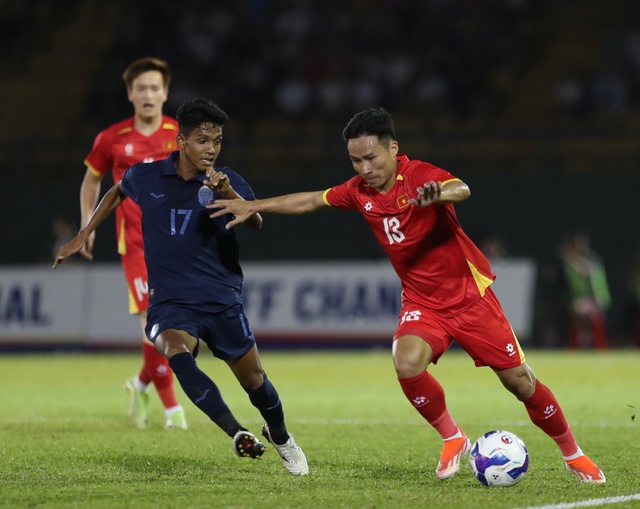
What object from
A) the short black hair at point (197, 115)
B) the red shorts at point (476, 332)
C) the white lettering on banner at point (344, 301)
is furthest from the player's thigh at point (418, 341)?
the white lettering on banner at point (344, 301)

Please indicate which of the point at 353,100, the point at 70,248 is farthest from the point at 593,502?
the point at 353,100

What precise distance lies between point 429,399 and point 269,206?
1.43 metres

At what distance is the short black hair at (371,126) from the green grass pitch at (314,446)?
193 cm

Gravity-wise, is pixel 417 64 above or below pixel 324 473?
above

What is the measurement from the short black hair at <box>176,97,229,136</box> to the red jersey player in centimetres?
55

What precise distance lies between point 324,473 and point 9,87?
20.5 meters

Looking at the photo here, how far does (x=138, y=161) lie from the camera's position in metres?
9.55

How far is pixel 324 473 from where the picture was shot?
22.9ft

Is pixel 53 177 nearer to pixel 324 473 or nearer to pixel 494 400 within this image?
pixel 494 400

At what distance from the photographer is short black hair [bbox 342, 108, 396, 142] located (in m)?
6.62

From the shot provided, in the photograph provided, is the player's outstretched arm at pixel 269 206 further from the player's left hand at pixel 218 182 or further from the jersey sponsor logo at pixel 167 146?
the jersey sponsor logo at pixel 167 146

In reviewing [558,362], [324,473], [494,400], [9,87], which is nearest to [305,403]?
[494,400]

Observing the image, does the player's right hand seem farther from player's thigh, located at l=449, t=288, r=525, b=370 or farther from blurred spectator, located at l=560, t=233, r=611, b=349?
blurred spectator, located at l=560, t=233, r=611, b=349

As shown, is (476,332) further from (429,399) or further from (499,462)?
(499,462)
